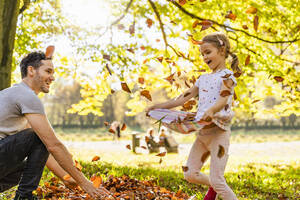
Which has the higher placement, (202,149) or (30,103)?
(30,103)

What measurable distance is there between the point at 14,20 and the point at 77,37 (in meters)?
2.46

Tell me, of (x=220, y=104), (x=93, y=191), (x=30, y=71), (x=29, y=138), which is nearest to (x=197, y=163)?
(x=220, y=104)

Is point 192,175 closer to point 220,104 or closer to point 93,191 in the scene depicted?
point 220,104

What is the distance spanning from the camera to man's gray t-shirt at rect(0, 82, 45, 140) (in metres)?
2.67

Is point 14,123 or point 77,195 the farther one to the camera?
point 77,195

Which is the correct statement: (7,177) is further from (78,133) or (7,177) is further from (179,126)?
(78,133)

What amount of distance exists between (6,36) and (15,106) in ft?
8.01

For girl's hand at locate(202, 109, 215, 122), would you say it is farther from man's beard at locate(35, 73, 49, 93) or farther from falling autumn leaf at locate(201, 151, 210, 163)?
man's beard at locate(35, 73, 49, 93)

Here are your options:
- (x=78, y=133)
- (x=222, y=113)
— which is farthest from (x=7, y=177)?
(x=78, y=133)

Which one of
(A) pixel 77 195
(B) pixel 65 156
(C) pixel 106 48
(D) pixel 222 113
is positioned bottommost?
(A) pixel 77 195

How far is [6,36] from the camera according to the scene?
462 centimetres

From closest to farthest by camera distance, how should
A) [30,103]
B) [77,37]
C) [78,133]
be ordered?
1. [30,103]
2. [77,37]
3. [78,133]

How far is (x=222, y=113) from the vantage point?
9.17ft

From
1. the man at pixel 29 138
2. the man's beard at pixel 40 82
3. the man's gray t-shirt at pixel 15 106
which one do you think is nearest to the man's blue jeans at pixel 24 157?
the man at pixel 29 138
